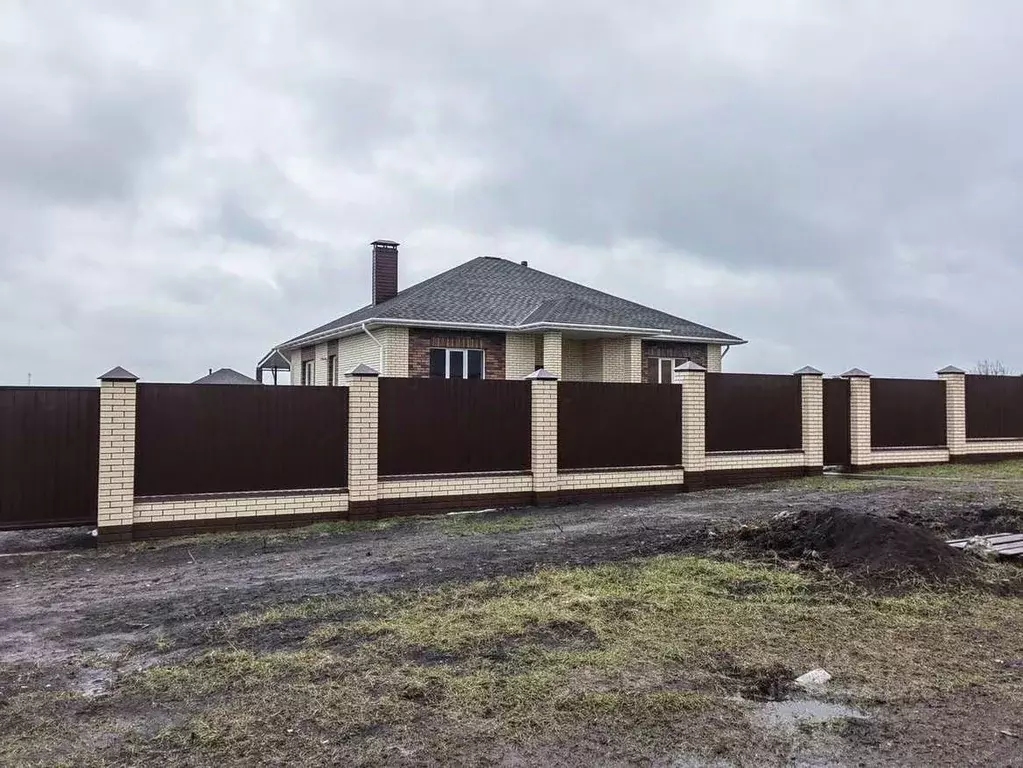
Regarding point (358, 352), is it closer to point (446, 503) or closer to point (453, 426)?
point (453, 426)

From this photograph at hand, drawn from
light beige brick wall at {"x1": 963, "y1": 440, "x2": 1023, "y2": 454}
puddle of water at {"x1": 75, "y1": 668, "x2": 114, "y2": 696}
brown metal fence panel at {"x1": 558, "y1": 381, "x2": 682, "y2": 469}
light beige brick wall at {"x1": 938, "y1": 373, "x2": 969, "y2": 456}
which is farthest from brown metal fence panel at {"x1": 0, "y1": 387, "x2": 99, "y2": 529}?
light beige brick wall at {"x1": 963, "y1": 440, "x2": 1023, "y2": 454}

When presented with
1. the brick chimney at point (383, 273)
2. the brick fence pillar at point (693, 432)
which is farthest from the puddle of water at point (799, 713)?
the brick chimney at point (383, 273)

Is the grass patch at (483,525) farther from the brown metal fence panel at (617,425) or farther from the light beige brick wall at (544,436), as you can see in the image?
the brown metal fence panel at (617,425)

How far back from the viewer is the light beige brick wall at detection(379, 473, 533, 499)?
1030 cm

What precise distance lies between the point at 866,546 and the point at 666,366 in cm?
1483

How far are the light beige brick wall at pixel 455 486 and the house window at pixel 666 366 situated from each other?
412 inches

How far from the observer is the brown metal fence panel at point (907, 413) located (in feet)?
49.1

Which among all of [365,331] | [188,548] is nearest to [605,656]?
[188,548]

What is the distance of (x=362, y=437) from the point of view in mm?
10047

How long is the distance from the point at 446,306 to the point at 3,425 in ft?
36.4

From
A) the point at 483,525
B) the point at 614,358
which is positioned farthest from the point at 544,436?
the point at 614,358

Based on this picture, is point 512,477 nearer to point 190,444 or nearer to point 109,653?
point 190,444

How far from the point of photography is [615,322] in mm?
18844

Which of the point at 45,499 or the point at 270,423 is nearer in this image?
the point at 45,499
